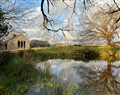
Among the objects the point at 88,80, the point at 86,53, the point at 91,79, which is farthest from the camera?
the point at 86,53

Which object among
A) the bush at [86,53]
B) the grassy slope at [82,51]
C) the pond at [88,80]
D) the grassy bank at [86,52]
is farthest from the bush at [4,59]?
the bush at [86,53]

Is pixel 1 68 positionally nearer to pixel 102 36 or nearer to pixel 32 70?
pixel 32 70

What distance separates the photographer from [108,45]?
5038cm

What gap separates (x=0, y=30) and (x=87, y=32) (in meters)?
34.3

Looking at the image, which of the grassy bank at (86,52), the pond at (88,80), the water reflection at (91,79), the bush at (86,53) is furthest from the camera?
the bush at (86,53)

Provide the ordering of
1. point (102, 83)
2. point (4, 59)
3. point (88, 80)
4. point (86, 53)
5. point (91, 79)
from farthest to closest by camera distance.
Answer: point (86, 53)
point (91, 79)
point (4, 59)
point (88, 80)
point (102, 83)

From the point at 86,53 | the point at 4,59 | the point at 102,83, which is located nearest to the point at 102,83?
the point at 102,83

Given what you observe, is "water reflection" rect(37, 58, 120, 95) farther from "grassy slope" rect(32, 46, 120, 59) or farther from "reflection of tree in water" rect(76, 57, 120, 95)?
"grassy slope" rect(32, 46, 120, 59)

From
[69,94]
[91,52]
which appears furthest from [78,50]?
[69,94]

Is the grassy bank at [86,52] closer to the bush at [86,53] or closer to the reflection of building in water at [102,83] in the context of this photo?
the bush at [86,53]

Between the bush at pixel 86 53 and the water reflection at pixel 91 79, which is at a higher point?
the water reflection at pixel 91 79

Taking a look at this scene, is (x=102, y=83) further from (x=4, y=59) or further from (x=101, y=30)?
(x=101, y=30)

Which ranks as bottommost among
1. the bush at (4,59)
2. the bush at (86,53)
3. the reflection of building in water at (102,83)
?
the bush at (86,53)

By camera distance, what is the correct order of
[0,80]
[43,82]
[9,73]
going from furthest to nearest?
[9,73], [43,82], [0,80]
